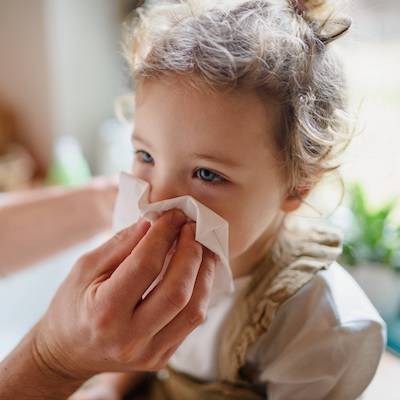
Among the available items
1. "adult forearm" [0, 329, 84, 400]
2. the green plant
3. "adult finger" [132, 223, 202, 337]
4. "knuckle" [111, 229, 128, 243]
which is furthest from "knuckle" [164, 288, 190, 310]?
the green plant

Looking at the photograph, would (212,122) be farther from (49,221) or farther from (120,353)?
(49,221)

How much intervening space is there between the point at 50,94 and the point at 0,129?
0.87 feet

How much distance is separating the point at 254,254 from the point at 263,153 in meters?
0.20

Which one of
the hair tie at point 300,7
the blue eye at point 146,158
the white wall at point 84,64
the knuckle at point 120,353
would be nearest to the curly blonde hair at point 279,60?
the hair tie at point 300,7

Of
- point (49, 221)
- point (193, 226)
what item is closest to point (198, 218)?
point (193, 226)

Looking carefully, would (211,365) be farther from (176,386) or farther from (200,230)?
(200,230)

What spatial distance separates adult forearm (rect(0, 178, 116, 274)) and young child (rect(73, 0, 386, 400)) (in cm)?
39

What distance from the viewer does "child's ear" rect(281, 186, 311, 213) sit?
77 centimetres

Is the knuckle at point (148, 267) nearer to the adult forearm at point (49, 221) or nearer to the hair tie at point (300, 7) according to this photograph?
the hair tie at point (300, 7)

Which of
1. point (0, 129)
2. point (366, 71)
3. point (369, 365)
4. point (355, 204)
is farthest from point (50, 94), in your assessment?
point (369, 365)

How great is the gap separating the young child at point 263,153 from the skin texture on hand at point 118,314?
9 centimetres

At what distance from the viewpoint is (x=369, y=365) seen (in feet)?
2.27

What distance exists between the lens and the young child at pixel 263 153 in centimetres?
65

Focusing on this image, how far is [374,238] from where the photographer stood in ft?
3.24
